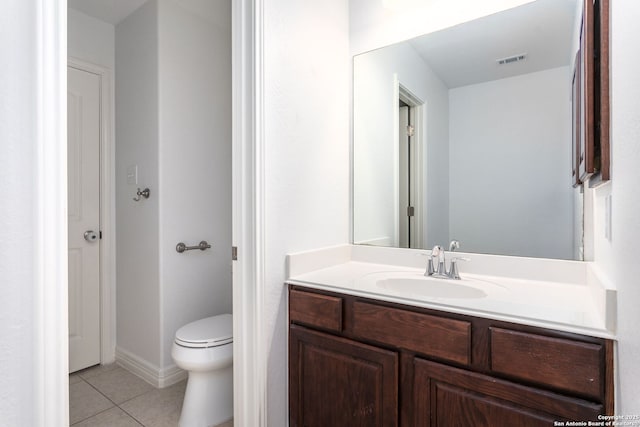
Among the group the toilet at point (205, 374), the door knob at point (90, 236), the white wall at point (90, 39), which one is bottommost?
the toilet at point (205, 374)

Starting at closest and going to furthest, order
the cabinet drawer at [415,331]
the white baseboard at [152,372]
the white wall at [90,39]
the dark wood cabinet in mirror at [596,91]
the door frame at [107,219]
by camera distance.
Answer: the dark wood cabinet in mirror at [596,91] < the cabinet drawer at [415,331] < the white baseboard at [152,372] < the white wall at [90,39] < the door frame at [107,219]

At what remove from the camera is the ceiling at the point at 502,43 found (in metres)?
1.41

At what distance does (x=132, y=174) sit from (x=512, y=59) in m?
2.33

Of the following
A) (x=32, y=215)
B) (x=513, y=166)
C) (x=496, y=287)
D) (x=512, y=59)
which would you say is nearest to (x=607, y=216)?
(x=496, y=287)

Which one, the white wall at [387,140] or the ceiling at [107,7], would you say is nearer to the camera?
the white wall at [387,140]

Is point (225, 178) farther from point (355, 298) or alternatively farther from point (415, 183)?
point (355, 298)

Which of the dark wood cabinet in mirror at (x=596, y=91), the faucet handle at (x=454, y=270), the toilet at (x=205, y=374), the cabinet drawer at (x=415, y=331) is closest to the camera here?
the dark wood cabinet in mirror at (x=596, y=91)

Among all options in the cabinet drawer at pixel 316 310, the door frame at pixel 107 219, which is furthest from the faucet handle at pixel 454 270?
the door frame at pixel 107 219

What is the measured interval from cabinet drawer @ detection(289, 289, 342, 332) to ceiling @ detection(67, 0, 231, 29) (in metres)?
1.98

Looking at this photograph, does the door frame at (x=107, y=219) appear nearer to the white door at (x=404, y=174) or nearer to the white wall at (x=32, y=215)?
the white wall at (x=32, y=215)

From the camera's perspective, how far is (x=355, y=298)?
1.29 metres

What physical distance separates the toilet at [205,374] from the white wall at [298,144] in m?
0.37

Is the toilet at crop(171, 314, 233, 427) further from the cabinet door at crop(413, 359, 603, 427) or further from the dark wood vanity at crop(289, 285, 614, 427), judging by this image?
the cabinet door at crop(413, 359, 603, 427)

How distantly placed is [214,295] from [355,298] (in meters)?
1.44
